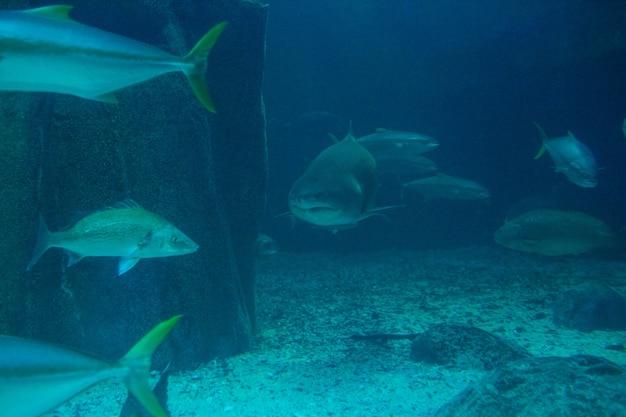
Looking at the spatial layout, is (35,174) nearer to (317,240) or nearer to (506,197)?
(317,240)

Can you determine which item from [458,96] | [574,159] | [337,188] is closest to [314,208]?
[337,188]

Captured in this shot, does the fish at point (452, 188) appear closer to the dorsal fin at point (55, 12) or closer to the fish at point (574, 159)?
the fish at point (574, 159)

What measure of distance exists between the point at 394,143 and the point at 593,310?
4.91 meters

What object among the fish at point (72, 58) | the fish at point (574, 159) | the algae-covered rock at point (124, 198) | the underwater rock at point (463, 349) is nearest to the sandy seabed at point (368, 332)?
the underwater rock at point (463, 349)

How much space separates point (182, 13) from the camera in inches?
193


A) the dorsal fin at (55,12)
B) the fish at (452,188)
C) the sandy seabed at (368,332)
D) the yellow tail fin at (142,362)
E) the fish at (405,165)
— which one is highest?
the dorsal fin at (55,12)

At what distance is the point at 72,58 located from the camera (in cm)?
183

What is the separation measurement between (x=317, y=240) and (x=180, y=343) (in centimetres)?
828

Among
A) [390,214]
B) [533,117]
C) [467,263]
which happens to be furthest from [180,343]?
[533,117]

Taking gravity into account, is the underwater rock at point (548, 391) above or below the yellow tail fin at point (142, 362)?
below

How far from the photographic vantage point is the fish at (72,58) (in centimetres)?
170

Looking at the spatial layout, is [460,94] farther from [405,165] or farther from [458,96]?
[405,165]

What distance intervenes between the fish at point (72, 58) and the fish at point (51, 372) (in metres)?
1.01

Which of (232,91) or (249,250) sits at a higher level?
(232,91)
